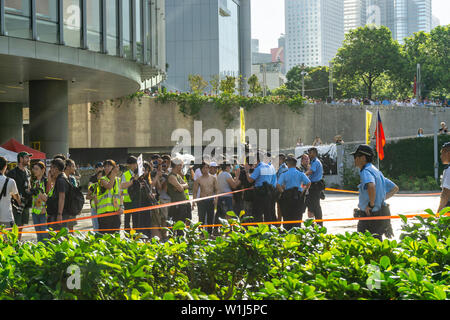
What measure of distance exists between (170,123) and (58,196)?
104ft

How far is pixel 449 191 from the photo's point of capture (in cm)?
759

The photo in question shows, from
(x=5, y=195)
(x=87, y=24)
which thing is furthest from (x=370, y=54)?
(x=5, y=195)

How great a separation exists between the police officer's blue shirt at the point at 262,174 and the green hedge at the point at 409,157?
72.4 ft

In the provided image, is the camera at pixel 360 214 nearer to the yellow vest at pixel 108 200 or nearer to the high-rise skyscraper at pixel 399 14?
the yellow vest at pixel 108 200

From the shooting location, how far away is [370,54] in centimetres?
6750

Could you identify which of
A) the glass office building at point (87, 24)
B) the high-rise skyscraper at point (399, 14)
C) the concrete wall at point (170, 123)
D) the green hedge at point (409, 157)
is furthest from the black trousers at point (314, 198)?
the high-rise skyscraper at point (399, 14)

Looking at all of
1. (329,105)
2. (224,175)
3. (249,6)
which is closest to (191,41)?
(249,6)

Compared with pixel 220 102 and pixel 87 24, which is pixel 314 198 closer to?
pixel 87 24

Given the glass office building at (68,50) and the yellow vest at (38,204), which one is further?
the glass office building at (68,50)

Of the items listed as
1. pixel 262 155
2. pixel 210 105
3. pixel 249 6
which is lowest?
pixel 262 155

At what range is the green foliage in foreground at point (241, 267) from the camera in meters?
3.21

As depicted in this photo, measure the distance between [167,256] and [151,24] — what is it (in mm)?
23960

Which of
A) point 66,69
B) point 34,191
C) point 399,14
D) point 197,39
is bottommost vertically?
point 34,191
